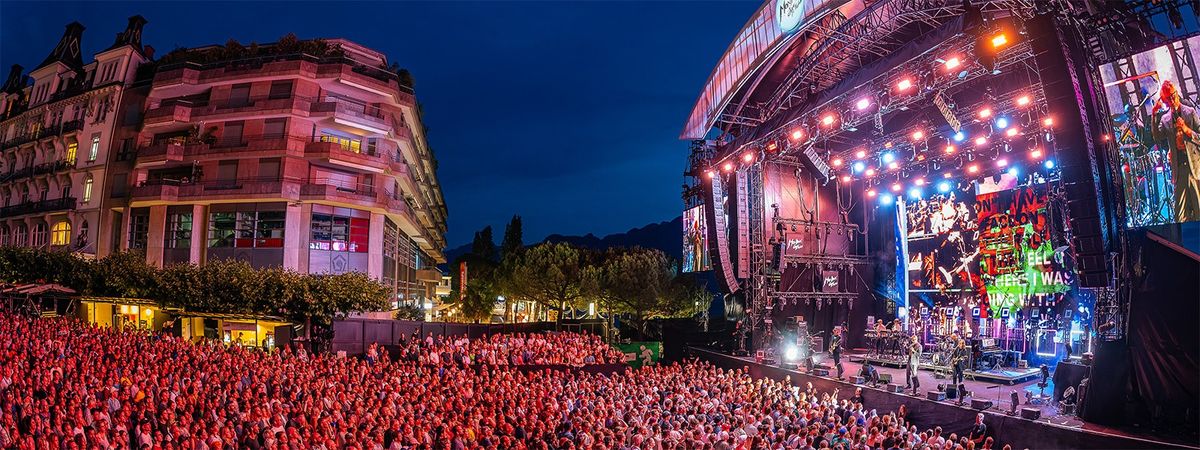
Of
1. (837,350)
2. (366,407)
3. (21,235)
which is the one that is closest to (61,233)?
(21,235)

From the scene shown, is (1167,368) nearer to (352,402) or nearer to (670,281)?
(352,402)

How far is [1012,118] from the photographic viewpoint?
21.9 m

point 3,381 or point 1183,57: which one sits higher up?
point 1183,57

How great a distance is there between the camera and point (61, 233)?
4141 cm

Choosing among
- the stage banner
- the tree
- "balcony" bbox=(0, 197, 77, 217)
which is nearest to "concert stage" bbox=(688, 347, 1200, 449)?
the stage banner

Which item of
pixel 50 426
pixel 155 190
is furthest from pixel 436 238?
pixel 50 426

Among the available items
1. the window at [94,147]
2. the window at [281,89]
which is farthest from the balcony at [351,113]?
the window at [94,147]

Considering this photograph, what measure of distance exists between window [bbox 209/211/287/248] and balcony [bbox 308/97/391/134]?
17.9 feet

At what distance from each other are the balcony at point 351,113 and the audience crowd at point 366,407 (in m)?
17.2

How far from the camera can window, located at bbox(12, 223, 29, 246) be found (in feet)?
145

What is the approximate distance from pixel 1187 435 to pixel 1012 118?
11.2 metres

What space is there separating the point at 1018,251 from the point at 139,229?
134ft

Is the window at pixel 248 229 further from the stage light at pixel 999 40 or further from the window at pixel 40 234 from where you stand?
the stage light at pixel 999 40

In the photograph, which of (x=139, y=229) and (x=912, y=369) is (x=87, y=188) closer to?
(x=139, y=229)
